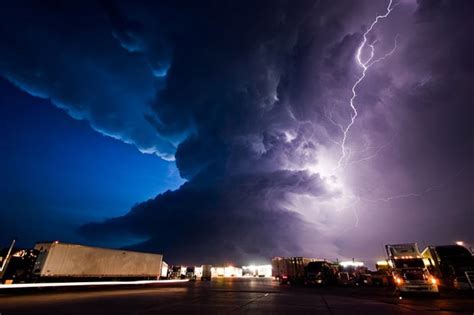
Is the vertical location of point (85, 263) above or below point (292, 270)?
below

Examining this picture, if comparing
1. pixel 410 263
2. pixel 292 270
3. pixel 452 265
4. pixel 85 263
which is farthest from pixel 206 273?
pixel 452 265

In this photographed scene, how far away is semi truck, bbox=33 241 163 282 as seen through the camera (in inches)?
734

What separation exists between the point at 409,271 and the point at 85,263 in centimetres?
2504

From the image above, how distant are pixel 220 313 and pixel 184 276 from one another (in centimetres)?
4527

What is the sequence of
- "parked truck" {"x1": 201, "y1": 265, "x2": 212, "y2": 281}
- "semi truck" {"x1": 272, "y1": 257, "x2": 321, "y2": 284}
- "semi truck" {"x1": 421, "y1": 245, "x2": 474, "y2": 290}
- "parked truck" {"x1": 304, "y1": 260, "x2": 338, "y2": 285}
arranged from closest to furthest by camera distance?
"semi truck" {"x1": 421, "y1": 245, "x2": 474, "y2": 290}
"parked truck" {"x1": 304, "y1": 260, "x2": 338, "y2": 285}
"semi truck" {"x1": 272, "y1": 257, "x2": 321, "y2": 284}
"parked truck" {"x1": 201, "y1": 265, "x2": 212, "y2": 281}

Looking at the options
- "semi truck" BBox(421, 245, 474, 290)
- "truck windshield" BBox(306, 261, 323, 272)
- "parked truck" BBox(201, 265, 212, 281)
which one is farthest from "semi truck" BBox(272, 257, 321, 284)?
"parked truck" BBox(201, 265, 212, 281)

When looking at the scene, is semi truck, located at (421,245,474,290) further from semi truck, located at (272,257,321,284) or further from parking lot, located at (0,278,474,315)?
semi truck, located at (272,257,321,284)

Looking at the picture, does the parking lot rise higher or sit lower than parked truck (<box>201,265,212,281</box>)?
lower

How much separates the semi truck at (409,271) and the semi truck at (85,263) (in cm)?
2416

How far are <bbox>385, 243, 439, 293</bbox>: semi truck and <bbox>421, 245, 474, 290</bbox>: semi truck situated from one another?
5.59 feet

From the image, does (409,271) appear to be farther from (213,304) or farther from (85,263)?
(85,263)

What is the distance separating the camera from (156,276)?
29.2 m

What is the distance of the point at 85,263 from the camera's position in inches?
830

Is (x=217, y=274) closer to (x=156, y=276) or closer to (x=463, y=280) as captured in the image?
(x=156, y=276)
